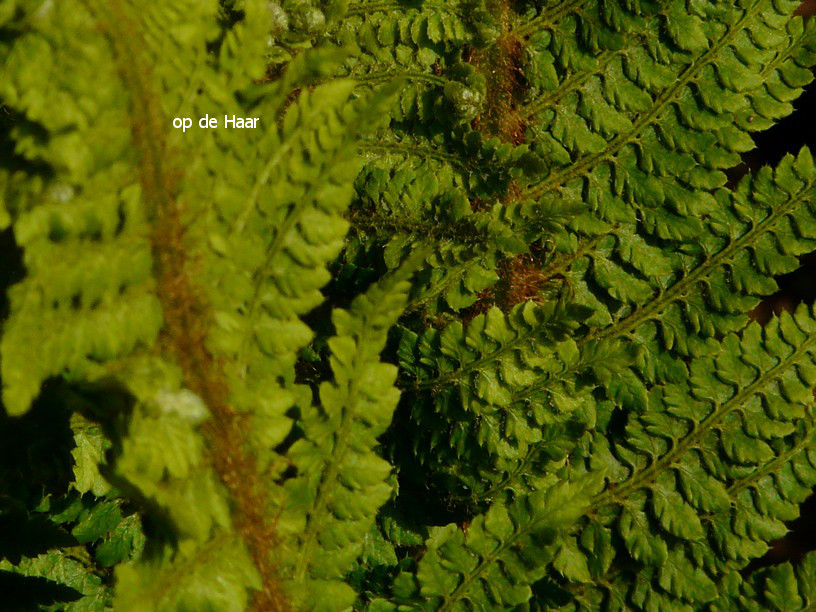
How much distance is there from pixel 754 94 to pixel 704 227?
0.94 feet

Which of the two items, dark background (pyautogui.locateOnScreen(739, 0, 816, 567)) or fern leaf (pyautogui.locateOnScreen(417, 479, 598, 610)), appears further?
dark background (pyautogui.locateOnScreen(739, 0, 816, 567))

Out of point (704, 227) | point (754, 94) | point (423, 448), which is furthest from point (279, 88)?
point (754, 94)

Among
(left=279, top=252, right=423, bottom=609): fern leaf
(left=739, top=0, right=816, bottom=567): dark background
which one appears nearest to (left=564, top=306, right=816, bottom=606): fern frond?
(left=739, top=0, right=816, bottom=567): dark background

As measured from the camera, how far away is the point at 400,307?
917 millimetres

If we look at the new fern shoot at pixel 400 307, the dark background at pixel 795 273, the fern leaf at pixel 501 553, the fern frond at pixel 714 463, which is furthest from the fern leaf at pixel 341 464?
the dark background at pixel 795 273

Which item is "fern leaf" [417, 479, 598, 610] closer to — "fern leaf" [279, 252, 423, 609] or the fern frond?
"fern leaf" [279, 252, 423, 609]

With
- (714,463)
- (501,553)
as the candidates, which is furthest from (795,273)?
(501,553)

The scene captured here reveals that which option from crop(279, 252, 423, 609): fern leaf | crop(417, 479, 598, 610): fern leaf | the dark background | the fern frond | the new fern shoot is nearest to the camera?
the new fern shoot

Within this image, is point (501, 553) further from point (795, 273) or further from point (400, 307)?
point (795, 273)

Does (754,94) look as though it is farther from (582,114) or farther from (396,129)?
(396,129)

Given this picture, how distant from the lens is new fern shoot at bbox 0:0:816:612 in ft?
2.60

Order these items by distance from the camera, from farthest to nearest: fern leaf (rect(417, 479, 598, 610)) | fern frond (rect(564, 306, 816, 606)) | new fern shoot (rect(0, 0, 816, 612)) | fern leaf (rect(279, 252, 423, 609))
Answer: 1. fern frond (rect(564, 306, 816, 606))
2. fern leaf (rect(417, 479, 598, 610))
3. fern leaf (rect(279, 252, 423, 609))
4. new fern shoot (rect(0, 0, 816, 612))

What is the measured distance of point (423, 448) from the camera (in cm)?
150

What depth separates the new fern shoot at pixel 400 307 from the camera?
0.79 metres
